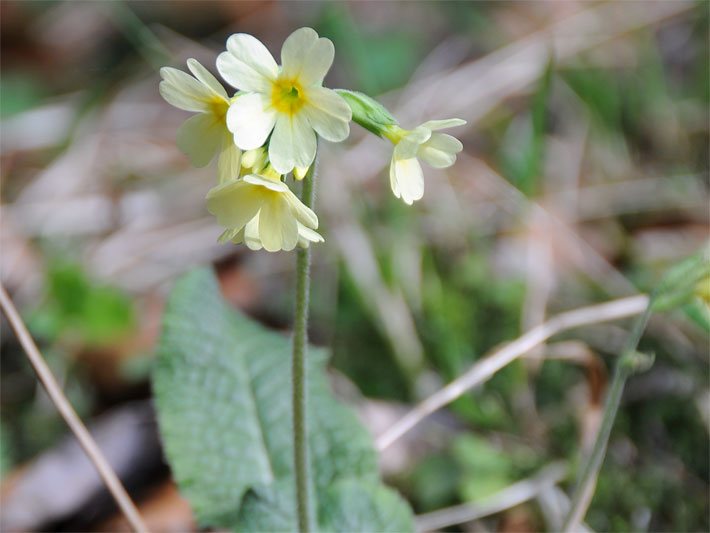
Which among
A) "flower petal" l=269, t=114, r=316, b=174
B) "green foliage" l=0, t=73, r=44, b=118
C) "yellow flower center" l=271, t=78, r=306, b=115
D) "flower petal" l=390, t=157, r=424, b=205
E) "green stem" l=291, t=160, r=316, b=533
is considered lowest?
"green stem" l=291, t=160, r=316, b=533

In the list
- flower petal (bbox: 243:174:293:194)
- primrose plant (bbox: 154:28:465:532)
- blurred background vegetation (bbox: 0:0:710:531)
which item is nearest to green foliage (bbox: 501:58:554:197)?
blurred background vegetation (bbox: 0:0:710:531)

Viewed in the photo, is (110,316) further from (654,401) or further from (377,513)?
(654,401)

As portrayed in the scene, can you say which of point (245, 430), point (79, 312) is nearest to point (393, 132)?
point (245, 430)

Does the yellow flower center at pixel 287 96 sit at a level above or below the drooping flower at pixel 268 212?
above

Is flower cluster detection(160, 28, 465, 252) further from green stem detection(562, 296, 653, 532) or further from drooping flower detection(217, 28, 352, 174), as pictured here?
green stem detection(562, 296, 653, 532)

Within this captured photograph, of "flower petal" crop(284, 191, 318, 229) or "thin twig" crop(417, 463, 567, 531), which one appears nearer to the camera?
"flower petal" crop(284, 191, 318, 229)

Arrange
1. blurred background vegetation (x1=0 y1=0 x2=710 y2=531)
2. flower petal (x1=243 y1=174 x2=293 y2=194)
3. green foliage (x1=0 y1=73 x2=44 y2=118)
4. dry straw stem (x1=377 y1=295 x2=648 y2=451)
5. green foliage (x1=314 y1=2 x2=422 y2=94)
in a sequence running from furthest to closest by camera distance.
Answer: green foliage (x1=0 y1=73 x2=44 y2=118) → green foliage (x1=314 y1=2 x2=422 y2=94) → blurred background vegetation (x1=0 y1=0 x2=710 y2=531) → dry straw stem (x1=377 y1=295 x2=648 y2=451) → flower petal (x1=243 y1=174 x2=293 y2=194)

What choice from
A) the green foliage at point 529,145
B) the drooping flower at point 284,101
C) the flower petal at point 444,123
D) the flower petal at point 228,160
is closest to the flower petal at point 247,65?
the drooping flower at point 284,101

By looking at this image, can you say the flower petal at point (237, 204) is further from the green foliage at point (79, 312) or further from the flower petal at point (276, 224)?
the green foliage at point (79, 312)
